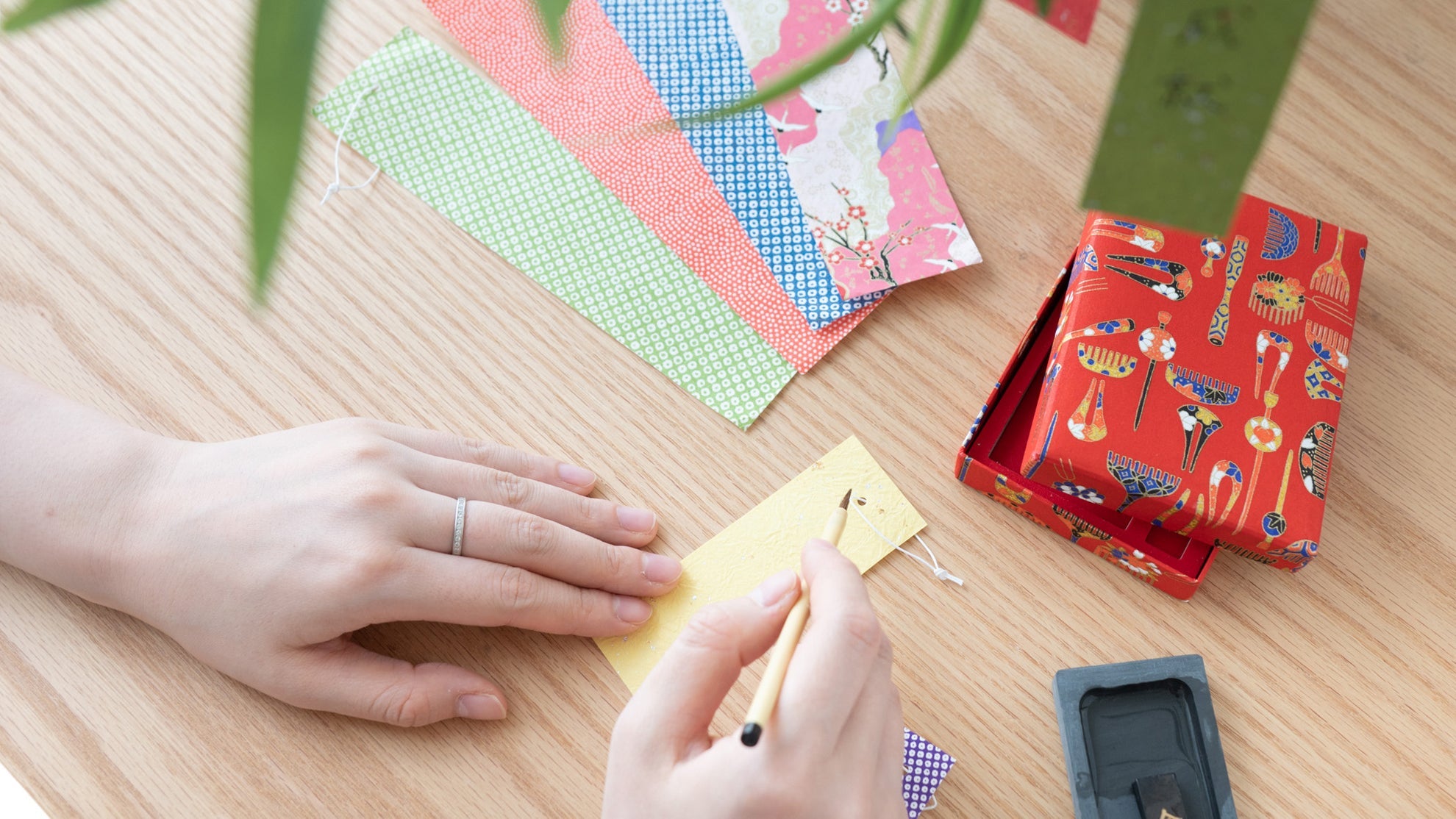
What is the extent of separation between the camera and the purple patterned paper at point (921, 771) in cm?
61

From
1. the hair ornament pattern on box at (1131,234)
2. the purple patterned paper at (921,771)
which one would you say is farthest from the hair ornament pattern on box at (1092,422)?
the purple patterned paper at (921,771)

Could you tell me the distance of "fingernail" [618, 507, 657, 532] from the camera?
0.66m

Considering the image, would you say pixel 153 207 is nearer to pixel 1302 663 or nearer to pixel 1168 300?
pixel 1168 300

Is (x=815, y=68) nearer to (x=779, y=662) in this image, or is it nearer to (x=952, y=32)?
(x=952, y=32)

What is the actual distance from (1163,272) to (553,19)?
0.53 m

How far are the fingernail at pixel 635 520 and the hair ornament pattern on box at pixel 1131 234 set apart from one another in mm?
363

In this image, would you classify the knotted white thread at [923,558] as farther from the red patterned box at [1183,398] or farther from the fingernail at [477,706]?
the fingernail at [477,706]

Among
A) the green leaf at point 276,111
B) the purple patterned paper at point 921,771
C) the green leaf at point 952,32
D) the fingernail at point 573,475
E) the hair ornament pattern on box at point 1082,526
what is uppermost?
the green leaf at point 952,32

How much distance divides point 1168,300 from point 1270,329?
0.07 meters

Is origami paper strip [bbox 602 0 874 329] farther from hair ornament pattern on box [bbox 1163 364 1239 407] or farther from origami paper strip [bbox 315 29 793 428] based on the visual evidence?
hair ornament pattern on box [bbox 1163 364 1239 407]

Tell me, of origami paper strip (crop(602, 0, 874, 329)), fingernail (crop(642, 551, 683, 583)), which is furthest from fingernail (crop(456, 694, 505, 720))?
origami paper strip (crop(602, 0, 874, 329))

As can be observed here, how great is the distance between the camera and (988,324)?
71 centimetres

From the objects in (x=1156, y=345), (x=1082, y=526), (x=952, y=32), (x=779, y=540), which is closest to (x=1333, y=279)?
(x=1156, y=345)

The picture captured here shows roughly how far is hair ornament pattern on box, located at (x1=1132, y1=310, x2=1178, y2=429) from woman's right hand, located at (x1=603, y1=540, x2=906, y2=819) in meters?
0.25
